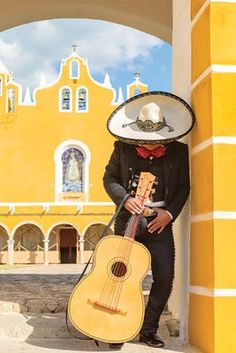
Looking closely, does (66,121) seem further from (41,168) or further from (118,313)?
(118,313)

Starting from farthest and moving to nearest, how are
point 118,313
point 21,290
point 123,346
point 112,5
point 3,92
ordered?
point 3,92
point 112,5
point 21,290
point 123,346
point 118,313

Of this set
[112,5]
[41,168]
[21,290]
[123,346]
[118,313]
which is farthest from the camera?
[41,168]

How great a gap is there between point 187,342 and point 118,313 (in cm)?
69

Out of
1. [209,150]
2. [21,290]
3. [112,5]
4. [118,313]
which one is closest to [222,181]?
[209,150]

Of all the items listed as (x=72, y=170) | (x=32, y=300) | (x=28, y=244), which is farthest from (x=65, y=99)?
(x=32, y=300)

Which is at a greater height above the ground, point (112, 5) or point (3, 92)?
point (3, 92)

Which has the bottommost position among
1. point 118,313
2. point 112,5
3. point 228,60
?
point 118,313

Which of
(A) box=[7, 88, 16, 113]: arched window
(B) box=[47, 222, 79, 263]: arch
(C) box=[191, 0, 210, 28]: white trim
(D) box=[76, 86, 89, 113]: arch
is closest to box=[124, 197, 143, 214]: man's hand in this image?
(C) box=[191, 0, 210, 28]: white trim

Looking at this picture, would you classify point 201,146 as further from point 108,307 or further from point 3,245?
point 3,245

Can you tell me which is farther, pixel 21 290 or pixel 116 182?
pixel 21 290

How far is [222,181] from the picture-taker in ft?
11.4

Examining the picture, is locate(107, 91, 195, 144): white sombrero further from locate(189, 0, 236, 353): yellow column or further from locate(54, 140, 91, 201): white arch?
locate(54, 140, 91, 201): white arch

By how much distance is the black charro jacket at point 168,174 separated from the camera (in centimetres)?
373

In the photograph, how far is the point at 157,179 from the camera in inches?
147
